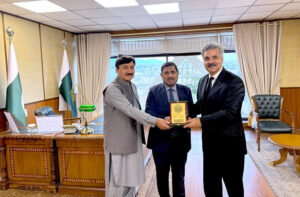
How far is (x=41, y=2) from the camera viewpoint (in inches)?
140

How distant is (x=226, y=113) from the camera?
1.91 meters

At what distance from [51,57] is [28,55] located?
766 millimetres

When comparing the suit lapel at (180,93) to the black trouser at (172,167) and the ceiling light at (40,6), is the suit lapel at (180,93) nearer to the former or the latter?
the black trouser at (172,167)

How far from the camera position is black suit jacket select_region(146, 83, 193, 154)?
224cm

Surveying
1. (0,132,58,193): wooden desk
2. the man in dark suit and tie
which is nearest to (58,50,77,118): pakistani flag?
(0,132,58,193): wooden desk

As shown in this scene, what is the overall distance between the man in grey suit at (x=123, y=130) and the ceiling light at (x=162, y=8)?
87.1 inches

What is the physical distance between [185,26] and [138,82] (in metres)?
2.01

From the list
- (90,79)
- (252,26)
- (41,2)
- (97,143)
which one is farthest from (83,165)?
(252,26)

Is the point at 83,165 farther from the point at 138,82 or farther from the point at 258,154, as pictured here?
the point at 138,82

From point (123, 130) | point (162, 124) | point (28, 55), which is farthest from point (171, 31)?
point (123, 130)

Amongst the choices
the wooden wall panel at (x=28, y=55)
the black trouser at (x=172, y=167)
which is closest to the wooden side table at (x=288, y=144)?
the black trouser at (x=172, y=167)

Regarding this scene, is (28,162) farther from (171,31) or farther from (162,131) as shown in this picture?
(171,31)

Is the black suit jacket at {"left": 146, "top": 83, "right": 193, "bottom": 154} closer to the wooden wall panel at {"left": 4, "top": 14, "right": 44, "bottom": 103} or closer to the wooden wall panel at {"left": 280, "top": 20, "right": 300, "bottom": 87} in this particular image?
the wooden wall panel at {"left": 4, "top": 14, "right": 44, "bottom": 103}

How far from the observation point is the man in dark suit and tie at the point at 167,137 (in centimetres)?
223
